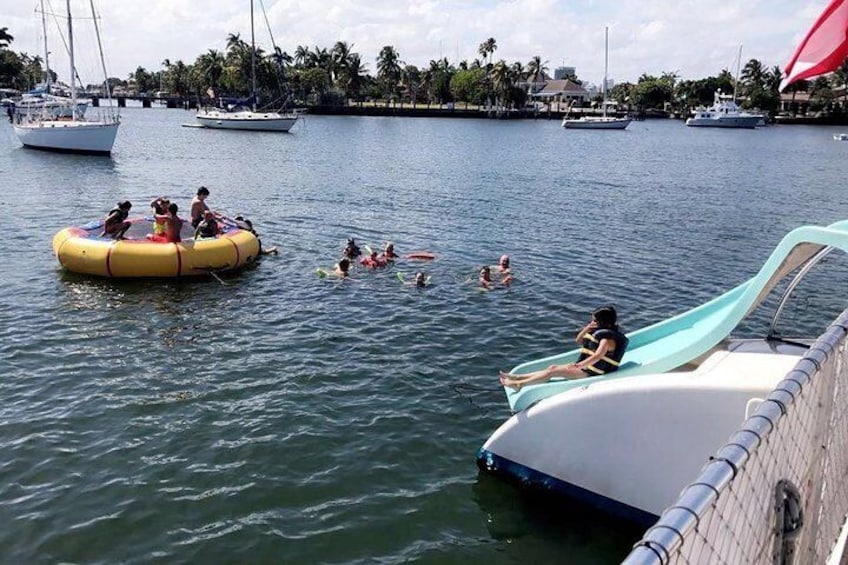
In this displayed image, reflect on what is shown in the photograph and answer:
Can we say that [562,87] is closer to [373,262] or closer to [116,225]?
[373,262]

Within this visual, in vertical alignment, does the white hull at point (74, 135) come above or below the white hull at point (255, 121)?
below

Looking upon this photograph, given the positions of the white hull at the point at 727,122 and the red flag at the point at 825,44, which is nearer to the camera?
the red flag at the point at 825,44

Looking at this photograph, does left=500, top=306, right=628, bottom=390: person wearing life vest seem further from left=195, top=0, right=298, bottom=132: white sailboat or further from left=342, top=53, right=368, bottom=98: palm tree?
left=342, top=53, right=368, bottom=98: palm tree

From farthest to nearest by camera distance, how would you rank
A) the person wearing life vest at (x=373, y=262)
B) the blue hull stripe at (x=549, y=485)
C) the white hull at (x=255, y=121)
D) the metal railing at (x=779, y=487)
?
1. the white hull at (x=255, y=121)
2. the person wearing life vest at (x=373, y=262)
3. the blue hull stripe at (x=549, y=485)
4. the metal railing at (x=779, y=487)

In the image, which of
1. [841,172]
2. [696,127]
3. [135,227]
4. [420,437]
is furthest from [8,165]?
[696,127]

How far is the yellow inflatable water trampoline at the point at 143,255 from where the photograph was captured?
57.3 feet

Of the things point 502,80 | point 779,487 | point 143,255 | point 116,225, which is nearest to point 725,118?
point 502,80

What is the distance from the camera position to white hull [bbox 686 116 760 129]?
4503 inches

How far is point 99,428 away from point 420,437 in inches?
187

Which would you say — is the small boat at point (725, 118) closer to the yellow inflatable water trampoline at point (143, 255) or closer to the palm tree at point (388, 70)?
the palm tree at point (388, 70)

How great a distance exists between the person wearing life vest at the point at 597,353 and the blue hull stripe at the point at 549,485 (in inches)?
Result: 44.8

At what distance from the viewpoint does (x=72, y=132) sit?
155 feet

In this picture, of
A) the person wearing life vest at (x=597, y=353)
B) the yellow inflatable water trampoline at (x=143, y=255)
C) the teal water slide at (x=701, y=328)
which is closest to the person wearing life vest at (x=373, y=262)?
the yellow inflatable water trampoline at (x=143, y=255)

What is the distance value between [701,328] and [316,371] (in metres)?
6.49
